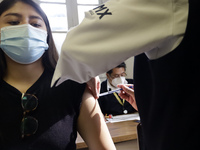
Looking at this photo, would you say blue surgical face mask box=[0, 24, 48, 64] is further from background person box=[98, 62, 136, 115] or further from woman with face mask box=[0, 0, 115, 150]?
background person box=[98, 62, 136, 115]

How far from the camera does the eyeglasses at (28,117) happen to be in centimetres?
71

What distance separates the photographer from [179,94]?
1.24 ft

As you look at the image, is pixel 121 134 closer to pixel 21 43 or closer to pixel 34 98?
pixel 34 98

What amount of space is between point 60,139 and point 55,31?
2.24m

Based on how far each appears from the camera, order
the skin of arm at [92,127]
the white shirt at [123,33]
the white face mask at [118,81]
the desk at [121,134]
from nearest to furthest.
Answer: the white shirt at [123,33] → the skin of arm at [92,127] → the desk at [121,134] → the white face mask at [118,81]

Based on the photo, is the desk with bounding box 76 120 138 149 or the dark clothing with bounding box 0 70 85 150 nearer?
the dark clothing with bounding box 0 70 85 150

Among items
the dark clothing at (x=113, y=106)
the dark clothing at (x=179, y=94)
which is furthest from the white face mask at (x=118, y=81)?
the dark clothing at (x=179, y=94)

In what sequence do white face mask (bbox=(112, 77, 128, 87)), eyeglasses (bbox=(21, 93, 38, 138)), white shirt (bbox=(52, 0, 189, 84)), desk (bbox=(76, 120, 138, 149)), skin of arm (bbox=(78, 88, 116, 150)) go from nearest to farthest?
white shirt (bbox=(52, 0, 189, 84)), eyeglasses (bbox=(21, 93, 38, 138)), skin of arm (bbox=(78, 88, 116, 150)), desk (bbox=(76, 120, 138, 149)), white face mask (bbox=(112, 77, 128, 87))

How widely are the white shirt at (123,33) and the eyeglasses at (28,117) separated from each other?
44cm

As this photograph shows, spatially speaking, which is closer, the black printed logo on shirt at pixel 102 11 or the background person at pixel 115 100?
the black printed logo on shirt at pixel 102 11

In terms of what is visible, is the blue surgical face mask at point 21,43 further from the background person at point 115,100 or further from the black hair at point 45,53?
the background person at point 115,100

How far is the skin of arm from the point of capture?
812 mm

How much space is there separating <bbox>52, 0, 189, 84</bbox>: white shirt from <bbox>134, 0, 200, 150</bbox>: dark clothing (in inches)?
0.8

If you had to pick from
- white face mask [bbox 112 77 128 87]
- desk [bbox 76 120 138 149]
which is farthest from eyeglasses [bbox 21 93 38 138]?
white face mask [bbox 112 77 128 87]
